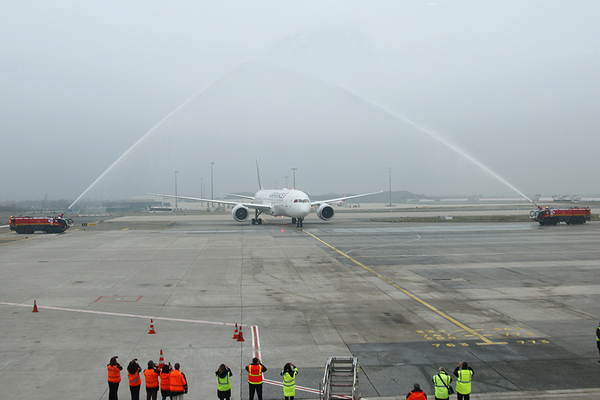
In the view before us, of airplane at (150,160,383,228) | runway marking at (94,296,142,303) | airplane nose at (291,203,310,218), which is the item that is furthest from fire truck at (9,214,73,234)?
runway marking at (94,296,142,303)

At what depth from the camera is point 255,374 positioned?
30.8 feet

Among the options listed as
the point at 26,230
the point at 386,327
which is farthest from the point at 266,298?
the point at 26,230

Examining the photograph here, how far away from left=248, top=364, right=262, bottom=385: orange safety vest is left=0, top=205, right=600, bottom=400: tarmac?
2.74 feet

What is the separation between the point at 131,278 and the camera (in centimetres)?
2405

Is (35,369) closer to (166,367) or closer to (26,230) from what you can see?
(166,367)

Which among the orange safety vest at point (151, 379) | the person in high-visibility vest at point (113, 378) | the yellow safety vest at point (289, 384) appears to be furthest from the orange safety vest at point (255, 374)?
the person in high-visibility vest at point (113, 378)

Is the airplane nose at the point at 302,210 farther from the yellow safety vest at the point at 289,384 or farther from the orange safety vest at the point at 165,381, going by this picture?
the yellow safety vest at the point at 289,384

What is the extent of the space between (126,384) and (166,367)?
1.94m

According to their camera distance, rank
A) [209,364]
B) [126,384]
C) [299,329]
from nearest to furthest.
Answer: [126,384] < [209,364] < [299,329]

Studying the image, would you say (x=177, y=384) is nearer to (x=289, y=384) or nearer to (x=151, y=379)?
(x=151, y=379)

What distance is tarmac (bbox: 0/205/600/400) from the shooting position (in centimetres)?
1089

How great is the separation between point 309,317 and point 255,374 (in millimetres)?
7009

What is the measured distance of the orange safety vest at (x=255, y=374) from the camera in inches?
369

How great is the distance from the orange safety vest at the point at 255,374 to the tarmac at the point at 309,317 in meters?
0.83
